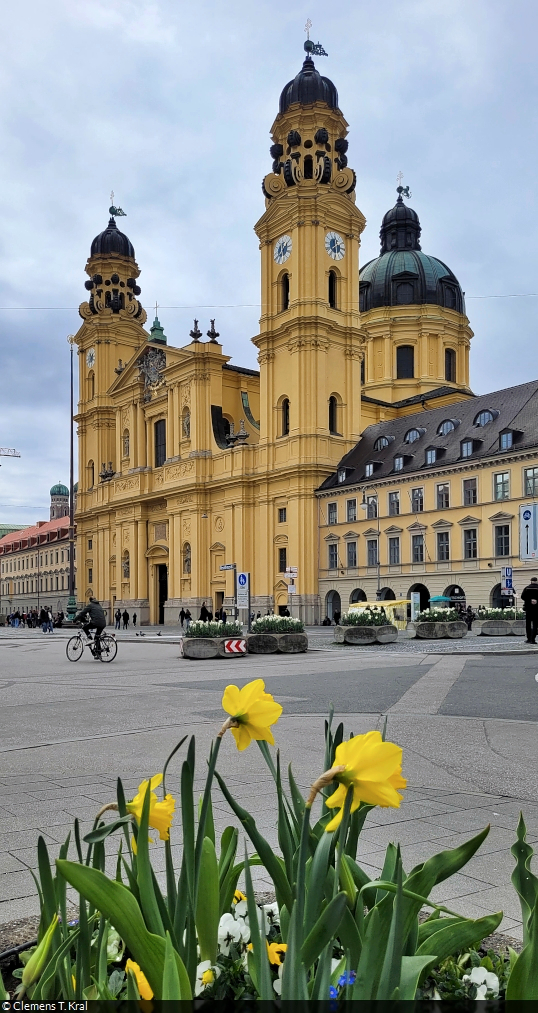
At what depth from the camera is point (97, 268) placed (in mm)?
77000

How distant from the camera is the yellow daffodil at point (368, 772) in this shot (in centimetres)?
150

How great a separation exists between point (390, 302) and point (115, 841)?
66524 millimetres

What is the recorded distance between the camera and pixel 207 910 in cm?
187

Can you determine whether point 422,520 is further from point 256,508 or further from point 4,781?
point 4,781

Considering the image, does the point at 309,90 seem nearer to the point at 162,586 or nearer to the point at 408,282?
the point at 408,282

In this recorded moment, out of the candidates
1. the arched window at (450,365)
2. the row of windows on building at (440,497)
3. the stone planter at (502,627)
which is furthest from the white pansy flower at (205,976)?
the arched window at (450,365)

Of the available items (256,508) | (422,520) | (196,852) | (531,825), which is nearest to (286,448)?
(256,508)

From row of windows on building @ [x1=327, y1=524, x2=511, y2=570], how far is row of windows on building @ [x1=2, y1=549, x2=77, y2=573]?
190 feet

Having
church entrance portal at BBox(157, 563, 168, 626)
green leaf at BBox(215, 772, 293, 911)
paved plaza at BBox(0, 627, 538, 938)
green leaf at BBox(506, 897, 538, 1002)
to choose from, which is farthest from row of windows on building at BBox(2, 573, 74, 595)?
green leaf at BBox(506, 897, 538, 1002)

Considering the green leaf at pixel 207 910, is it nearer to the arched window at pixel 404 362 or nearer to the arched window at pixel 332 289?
the arched window at pixel 332 289

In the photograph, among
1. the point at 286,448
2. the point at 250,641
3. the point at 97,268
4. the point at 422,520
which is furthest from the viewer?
the point at 97,268

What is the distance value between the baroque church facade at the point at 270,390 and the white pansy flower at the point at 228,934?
5005cm

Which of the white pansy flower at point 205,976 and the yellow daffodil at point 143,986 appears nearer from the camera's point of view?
the yellow daffodil at point 143,986

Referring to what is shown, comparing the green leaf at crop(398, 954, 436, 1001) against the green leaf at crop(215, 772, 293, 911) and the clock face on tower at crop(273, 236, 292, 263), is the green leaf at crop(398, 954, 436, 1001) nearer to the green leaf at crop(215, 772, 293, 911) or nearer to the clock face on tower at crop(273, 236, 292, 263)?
the green leaf at crop(215, 772, 293, 911)
